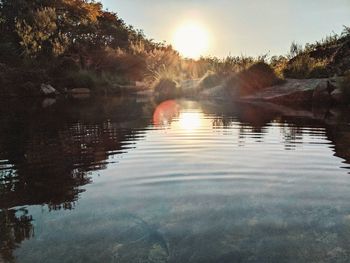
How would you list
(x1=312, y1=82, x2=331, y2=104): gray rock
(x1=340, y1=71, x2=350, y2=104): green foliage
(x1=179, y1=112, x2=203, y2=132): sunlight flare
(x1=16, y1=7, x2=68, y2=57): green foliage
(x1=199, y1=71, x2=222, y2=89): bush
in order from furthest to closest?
1. (x1=16, y1=7, x2=68, y2=57): green foliage
2. (x1=199, y1=71, x2=222, y2=89): bush
3. (x1=312, y1=82, x2=331, y2=104): gray rock
4. (x1=340, y1=71, x2=350, y2=104): green foliage
5. (x1=179, y1=112, x2=203, y2=132): sunlight flare

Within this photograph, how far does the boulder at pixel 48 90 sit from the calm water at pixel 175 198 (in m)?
16.5

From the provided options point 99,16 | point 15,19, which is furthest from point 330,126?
point 99,16

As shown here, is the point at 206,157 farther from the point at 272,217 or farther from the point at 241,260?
the point at 241,260

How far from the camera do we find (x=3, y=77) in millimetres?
22906

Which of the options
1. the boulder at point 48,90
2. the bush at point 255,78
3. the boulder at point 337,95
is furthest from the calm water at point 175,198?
the boulder at point 48,90

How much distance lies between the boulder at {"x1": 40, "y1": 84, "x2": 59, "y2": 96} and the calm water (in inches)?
651

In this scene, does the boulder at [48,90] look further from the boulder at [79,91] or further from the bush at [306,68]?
the bush at [306,68]

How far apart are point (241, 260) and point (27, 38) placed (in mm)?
28625

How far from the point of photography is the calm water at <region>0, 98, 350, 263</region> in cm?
259

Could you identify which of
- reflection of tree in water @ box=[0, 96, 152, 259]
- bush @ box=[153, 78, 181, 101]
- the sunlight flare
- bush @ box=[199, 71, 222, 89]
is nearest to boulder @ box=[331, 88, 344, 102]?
the sunlight flare

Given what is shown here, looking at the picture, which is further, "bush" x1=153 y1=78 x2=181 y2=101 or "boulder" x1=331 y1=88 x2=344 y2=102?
"bush" x1=153 y1=78 x2=181 y2=101

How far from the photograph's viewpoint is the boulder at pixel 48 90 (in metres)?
23.1

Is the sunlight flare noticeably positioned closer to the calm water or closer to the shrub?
the calm water

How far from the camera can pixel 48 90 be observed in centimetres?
2330
